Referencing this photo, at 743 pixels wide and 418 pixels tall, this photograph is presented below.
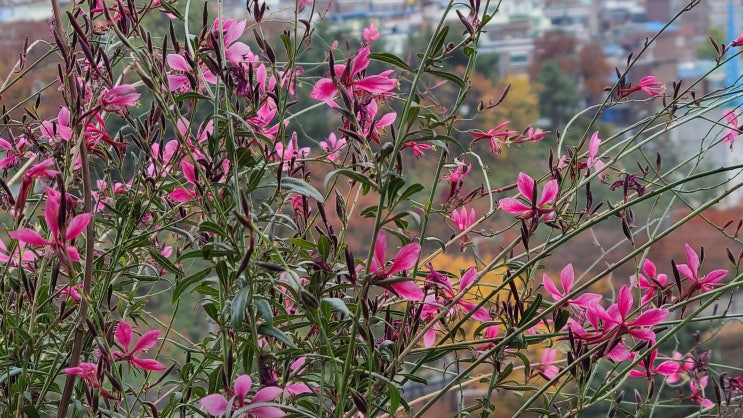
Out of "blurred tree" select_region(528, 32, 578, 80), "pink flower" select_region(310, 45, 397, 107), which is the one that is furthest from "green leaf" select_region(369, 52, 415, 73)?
"blurred tree" select_region(528, 32, 578, 80)

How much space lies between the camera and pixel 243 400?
0.56m

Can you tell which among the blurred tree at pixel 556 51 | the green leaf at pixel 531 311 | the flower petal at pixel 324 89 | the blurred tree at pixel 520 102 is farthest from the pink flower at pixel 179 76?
the blurred tree at pixel 556 51

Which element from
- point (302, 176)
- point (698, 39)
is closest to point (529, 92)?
point (698, 39)

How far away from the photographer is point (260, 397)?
0.56 m

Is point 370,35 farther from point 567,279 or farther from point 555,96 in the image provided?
point 555,96

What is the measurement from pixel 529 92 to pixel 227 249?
9.05 metres

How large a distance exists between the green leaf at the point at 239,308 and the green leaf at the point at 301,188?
8 centimetres

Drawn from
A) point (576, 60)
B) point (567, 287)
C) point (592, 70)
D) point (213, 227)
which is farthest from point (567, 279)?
point (576, 60)

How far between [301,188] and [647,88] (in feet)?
1.57

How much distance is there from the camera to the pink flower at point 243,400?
0.55 m

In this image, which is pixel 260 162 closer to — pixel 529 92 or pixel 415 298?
pixel 415 298

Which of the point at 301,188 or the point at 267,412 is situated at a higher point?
the point at 301,188

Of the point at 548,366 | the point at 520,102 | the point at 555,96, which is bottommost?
the point at 555,96

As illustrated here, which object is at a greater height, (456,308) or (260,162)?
(260,162)
